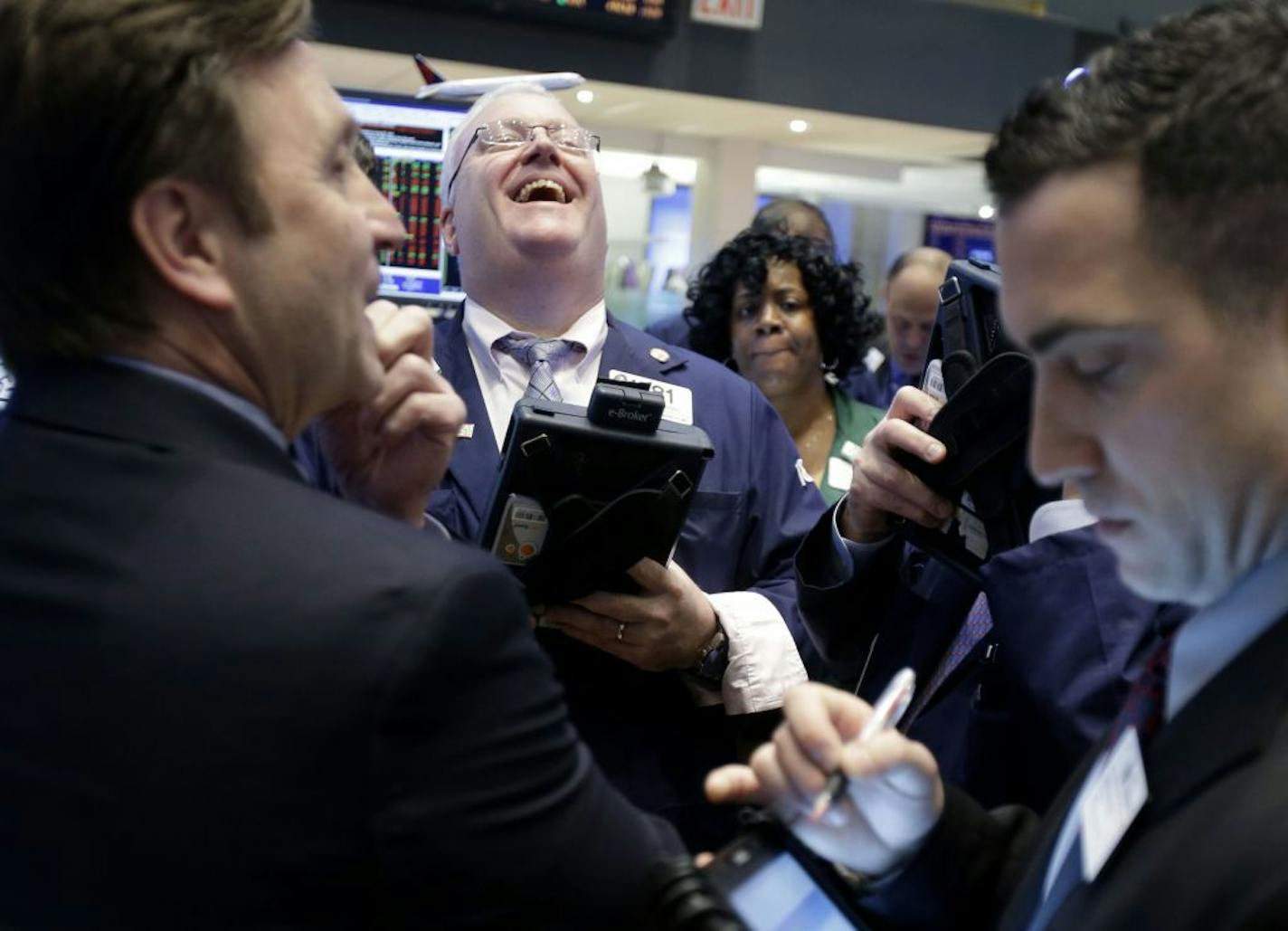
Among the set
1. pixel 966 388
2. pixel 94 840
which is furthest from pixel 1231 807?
pixel 966 388

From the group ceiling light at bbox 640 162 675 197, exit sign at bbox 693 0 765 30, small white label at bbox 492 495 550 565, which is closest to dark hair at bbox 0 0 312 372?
small white label at bbox 492 495 550 565

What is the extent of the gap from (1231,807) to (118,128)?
880 millimetres

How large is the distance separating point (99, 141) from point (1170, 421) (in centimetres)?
78

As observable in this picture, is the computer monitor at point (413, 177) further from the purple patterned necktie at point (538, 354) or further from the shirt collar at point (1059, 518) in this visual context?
the shirt collar at point (1059, 518)

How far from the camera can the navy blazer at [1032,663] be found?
4.50 feet

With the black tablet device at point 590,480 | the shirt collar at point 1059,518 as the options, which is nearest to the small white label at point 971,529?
the shirt collar at point 1059,518

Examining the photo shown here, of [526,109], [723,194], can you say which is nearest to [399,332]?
[526,109]

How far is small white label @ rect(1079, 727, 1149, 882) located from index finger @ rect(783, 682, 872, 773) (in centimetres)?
18

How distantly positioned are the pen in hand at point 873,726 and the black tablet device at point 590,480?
617 mm

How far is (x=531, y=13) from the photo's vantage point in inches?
249

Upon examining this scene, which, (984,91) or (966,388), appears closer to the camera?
(966,388)

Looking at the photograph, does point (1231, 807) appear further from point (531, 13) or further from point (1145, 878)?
point (531, 13)

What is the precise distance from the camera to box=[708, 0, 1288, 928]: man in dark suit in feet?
2.77

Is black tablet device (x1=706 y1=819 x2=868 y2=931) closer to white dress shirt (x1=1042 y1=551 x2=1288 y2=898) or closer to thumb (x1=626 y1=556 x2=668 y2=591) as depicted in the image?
white dress shirt (x1=1042 y1=551 x2=1288 y2=898)
